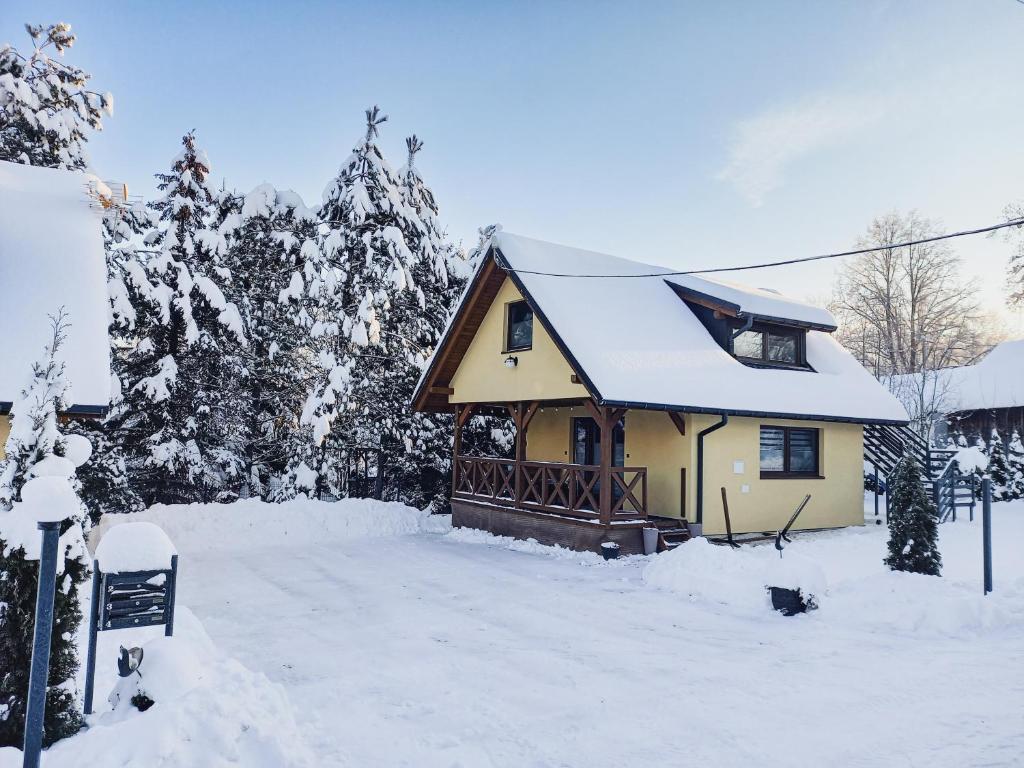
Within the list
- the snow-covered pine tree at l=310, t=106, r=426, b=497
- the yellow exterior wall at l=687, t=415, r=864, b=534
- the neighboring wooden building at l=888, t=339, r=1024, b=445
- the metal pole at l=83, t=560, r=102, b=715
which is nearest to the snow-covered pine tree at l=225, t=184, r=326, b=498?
the snow-covered pine tree at l=310, t=106, r=426, b=497

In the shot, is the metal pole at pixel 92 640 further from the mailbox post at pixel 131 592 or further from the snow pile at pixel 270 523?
the snow pile at pixel 270 523

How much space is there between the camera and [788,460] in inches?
567

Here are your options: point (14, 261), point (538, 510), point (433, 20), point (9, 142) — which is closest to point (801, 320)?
point (538, 510)

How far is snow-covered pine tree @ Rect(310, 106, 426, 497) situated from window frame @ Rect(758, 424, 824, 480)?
953cm

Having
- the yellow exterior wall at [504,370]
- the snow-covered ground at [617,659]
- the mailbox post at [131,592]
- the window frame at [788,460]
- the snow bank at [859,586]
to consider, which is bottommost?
the snow-covered ground at [617,659]

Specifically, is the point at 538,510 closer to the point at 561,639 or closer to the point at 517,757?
the point at 561,639

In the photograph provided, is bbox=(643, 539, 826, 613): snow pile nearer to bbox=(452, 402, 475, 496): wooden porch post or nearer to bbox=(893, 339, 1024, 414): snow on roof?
bbox=(452, 402, 475, 496): wooden porch post

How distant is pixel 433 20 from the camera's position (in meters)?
11.3

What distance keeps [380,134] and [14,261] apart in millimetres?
10500

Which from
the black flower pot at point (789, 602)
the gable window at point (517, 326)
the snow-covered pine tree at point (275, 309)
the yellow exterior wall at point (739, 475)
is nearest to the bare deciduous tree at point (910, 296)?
the yellow exterior wall at point (739, 475)

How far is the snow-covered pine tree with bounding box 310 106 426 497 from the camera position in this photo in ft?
56.2

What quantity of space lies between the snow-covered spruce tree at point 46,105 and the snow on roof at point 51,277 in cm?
365

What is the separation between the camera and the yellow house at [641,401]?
1205cm

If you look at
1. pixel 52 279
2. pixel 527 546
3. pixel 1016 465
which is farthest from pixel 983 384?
pixel 52 279
